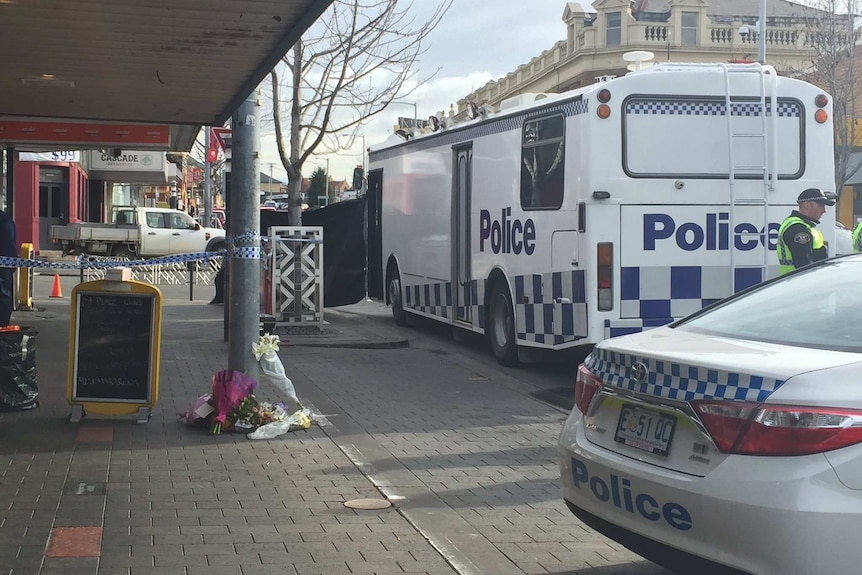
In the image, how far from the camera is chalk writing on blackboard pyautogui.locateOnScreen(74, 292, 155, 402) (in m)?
8.27

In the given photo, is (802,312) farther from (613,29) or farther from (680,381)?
(613,29)

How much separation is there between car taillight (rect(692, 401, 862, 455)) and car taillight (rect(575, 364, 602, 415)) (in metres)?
0.88

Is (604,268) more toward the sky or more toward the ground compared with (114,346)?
more toward the sky

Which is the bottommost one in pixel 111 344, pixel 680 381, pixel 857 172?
pixel 111 344

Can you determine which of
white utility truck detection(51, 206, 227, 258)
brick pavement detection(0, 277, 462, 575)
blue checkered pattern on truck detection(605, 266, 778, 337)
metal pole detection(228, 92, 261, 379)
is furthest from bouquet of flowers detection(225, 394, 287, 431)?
white utility truck detection(51, 206, 227, 258)

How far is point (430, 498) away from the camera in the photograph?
21.5 feet

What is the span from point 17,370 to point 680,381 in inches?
253

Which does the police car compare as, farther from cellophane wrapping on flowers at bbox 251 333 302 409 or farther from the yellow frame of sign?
the yellow frame of sign

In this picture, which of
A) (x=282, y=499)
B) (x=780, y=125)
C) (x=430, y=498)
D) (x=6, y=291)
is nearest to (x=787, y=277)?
(x=430, y=498)

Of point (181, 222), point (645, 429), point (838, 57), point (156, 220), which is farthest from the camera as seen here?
point (181, 222)

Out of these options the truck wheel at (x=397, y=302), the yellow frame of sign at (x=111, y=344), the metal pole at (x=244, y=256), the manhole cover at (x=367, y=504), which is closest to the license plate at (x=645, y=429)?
the manhole cover at (x=367, y=504)

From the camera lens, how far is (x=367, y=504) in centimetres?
631

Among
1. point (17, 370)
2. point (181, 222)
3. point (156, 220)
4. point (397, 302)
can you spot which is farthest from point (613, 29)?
point (17, 370)

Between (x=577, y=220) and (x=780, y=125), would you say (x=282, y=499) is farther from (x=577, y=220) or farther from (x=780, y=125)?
(x=780, y=125)
